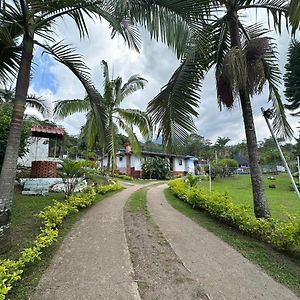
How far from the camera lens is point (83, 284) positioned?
3.07m

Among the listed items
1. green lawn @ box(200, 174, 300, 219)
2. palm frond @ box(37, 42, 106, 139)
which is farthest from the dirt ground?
palm frond @ box(37, 42, 106, 139)

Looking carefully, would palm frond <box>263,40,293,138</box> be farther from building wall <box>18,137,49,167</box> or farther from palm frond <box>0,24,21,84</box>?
building wall <box>18,137,49,167</box>

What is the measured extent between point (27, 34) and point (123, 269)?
4.05 metres

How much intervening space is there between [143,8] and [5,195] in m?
3.38

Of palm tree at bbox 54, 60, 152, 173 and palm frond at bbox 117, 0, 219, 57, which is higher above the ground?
palm tree at bbox 54, 60, 152, 173

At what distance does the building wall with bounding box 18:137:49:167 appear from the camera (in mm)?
14297

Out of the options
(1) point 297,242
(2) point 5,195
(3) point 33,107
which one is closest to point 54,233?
(2) point 5,195

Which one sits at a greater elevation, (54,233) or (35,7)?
(35,7)

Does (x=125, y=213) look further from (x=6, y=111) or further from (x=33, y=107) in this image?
(x=33, y=107)

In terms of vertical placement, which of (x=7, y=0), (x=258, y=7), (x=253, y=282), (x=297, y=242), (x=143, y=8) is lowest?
(x=253, y=282)

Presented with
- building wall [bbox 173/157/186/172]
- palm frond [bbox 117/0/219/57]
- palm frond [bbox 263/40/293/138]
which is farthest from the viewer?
building wall [bbox 173/157/186/172]

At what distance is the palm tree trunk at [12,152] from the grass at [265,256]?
398cm

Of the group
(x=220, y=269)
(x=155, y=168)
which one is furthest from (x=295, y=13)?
(x=155, y=168)

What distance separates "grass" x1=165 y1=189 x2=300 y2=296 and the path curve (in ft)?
6.75
